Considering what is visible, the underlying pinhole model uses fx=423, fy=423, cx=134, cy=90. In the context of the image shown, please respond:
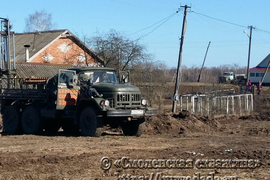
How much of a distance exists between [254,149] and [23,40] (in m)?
31.1

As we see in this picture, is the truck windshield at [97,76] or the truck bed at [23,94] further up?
the truck windshield at [97,76]

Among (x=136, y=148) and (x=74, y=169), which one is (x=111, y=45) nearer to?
(x=136, y=148)

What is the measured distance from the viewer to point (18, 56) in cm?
3425

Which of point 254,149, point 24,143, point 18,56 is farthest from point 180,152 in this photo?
point 18,56

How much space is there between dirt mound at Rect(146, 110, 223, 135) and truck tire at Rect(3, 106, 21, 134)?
188 inches

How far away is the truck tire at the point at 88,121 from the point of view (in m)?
12.9

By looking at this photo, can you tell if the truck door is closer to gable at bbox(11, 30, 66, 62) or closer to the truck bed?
the truck bed

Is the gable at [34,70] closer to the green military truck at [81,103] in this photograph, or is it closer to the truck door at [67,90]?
the green military truck at [81,103]

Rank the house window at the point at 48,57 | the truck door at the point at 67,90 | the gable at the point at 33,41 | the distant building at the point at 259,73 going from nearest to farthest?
the truck door at the point at 67,90 → the gable at the point at 33,41 → the house window at the point at 48,57 → the distant building at the point at 259,73

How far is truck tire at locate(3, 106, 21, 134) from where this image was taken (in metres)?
15.5

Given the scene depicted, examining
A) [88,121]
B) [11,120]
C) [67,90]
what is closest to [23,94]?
[11,120]

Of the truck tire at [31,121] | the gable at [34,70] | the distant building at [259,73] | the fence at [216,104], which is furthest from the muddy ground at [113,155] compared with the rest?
the distant building at [259,73]

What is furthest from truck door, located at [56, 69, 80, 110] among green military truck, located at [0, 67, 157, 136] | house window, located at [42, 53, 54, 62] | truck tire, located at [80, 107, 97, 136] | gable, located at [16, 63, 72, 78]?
house window, located at [42, 53, 54, 62]

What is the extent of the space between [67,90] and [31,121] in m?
A: 2.32
